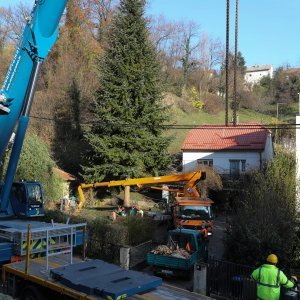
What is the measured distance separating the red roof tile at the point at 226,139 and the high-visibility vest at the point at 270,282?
2696 cm

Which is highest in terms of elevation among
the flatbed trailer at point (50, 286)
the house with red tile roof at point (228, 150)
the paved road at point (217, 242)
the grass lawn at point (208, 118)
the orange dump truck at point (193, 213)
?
the grass lawn at point (208, 118)

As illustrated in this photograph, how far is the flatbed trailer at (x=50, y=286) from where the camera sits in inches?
283

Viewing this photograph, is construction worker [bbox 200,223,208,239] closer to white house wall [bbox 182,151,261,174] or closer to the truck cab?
the truck cab

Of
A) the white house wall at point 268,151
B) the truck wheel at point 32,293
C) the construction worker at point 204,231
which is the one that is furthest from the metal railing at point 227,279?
the white house wall at point 268,151

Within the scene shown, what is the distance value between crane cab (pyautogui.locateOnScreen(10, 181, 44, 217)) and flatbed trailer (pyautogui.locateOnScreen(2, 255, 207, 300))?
5262 mm

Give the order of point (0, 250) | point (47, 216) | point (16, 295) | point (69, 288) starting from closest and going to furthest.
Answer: point (69, 288) → point (16, 295) → point (0, 250) → point (47, 216)

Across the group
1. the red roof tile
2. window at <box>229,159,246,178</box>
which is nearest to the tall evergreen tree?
the red roof tile

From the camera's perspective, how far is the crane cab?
1496 centimetres

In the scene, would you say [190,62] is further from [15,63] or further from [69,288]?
[69,288]

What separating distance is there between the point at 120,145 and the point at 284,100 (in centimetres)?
4905

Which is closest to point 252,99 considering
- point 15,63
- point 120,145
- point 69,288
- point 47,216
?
point 120,145

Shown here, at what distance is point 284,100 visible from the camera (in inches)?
2798

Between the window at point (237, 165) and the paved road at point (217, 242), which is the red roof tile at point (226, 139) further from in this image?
the paved road at point (217, 242)

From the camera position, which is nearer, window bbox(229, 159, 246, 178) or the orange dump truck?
the orange dump truck
